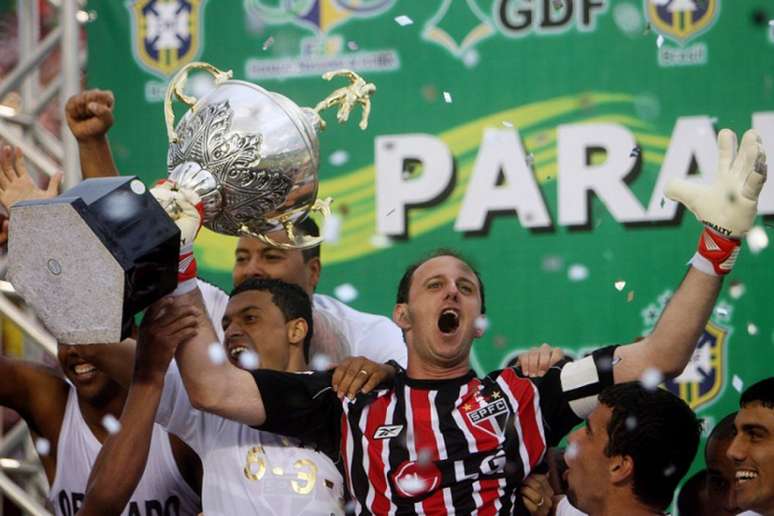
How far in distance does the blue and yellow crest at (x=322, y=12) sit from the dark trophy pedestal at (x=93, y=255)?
1904 millimetres

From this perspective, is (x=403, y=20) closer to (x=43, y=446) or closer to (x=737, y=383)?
(x=737, y=383)

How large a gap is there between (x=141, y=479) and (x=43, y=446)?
15.0 inches

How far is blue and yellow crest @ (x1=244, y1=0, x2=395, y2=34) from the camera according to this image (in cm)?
454

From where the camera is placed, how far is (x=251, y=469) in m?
3.60

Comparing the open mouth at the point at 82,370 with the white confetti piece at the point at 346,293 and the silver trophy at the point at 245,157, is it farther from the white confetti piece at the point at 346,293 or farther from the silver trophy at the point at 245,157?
the silver trophy at the point at 245,157

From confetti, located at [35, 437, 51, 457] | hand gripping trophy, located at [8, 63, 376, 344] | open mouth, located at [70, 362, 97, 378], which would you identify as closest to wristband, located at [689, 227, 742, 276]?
hand gripping trophy, located at [8, 63, 376, 344]

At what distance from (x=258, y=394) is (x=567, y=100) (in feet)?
5.01

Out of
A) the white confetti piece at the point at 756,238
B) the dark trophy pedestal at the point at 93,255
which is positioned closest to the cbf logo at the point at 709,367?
the white confetti piece at the point at 756,238

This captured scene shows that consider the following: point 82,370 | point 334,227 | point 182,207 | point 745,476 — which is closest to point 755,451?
point 745,476

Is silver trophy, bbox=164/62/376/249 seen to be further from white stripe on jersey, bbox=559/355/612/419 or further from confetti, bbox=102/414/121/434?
confetti, bbox=102/414/121/434

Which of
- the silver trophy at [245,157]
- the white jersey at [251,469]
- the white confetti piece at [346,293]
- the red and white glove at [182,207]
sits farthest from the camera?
the white confetti piece at [346,293]

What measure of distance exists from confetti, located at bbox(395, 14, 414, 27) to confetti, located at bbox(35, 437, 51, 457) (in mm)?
1715

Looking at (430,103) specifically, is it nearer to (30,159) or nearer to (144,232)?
(30,159)

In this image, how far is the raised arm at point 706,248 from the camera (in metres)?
3.11
